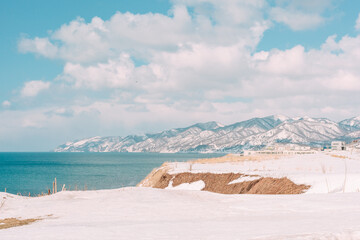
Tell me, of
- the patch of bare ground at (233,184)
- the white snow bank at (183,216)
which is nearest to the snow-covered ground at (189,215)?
the white snow bank at (183,216)

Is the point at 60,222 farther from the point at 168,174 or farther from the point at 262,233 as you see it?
the point at 168,174

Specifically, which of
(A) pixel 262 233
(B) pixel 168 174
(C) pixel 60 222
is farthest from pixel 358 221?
(B) pixel 168 174

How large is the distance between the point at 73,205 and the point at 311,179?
19.6 m

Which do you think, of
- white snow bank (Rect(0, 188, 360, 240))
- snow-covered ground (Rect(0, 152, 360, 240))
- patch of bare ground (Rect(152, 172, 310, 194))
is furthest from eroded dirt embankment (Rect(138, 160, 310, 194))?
white snow bank (Rect(0, 188, 360, 240))

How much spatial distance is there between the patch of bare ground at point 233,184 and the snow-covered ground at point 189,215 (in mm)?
2761

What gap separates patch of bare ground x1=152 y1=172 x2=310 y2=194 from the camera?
98.2ft

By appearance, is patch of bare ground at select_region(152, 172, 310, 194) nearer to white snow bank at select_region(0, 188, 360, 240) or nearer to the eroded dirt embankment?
the eroded dirt embankment

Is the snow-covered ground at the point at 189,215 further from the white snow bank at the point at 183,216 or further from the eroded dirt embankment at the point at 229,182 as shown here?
the eroded dirt embankment at the point at 229,182

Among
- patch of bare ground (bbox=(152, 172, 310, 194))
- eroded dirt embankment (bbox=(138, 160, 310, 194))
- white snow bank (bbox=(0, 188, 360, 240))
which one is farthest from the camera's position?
eroded dirt embankment (bbox=(138, 160, 310, 194))

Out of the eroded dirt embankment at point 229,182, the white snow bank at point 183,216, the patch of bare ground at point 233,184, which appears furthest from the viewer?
the eroded dirt embankment at point 229,182

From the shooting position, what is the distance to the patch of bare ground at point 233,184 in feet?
98.2

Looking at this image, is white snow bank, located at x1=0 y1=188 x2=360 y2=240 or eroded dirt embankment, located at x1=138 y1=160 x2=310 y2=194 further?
eroded dirt embankment, located at x1=138 y1=160 x2=310 y2=194

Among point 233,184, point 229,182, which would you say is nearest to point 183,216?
point 233,184

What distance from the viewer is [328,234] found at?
9172mm
